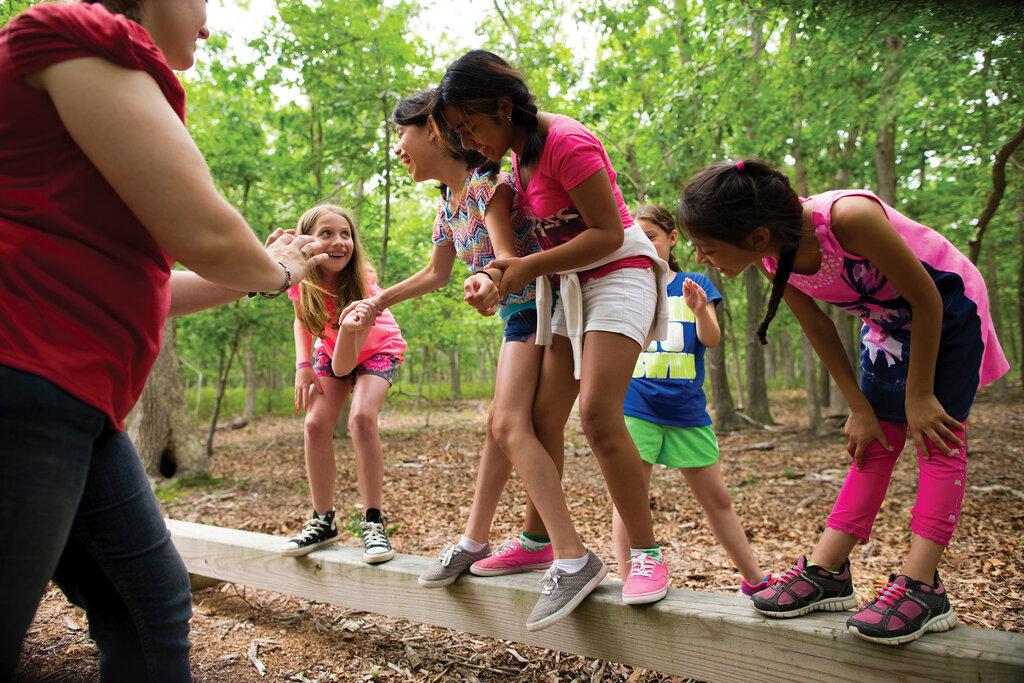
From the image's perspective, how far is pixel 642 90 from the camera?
8.15 m

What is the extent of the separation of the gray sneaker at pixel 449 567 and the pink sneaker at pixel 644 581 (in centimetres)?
70

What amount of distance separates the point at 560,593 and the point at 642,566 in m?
0.28

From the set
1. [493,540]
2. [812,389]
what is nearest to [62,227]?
[493,540]

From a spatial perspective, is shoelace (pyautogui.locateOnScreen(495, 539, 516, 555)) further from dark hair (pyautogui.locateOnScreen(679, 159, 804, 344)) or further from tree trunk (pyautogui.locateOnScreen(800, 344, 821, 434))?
tree trunk (pyautogui.locateOnScreen(800, 344, 821, 434))

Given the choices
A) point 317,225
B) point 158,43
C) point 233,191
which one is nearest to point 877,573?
point 317,225

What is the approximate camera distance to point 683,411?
286 cm

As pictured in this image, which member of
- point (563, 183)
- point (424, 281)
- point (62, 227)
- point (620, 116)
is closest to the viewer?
point (62, 227)

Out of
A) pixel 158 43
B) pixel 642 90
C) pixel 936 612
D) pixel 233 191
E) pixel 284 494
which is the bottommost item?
pixel 284 494

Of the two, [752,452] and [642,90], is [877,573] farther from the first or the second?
[642,90]

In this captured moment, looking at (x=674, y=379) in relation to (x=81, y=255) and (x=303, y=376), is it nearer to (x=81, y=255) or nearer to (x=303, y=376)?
(x=303, y=376)

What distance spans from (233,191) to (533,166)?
7.69 metres

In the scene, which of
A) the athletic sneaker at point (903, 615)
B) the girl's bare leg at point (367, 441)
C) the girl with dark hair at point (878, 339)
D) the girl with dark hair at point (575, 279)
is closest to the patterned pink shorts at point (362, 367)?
the girl's bare leg at point (367, 441)

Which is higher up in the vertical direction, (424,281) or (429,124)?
(429,124)

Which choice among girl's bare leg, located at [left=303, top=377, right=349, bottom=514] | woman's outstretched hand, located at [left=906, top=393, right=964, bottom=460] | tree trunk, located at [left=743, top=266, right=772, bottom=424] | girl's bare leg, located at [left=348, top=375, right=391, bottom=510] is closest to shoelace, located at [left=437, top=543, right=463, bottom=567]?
girl's bare leg, located at [left=348, top=375, right=391, bottom=510]
